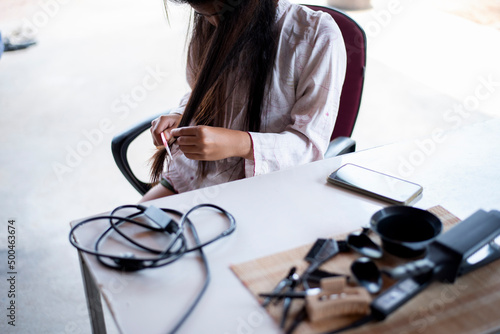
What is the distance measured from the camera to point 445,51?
365 centimetres

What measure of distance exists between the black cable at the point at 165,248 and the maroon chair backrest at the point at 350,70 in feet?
1.84

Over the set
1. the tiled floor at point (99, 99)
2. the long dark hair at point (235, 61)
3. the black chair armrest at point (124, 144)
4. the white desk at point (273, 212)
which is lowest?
the tiled floor at point (99, 99)

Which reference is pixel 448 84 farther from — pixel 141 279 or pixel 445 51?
pixel 141 279

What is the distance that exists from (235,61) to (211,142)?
0.23 meters

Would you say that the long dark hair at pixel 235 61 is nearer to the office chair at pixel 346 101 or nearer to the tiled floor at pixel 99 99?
the office chair at pixel 346 101

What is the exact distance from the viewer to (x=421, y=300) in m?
0.69

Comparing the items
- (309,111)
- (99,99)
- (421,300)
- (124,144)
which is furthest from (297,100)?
(99,99)

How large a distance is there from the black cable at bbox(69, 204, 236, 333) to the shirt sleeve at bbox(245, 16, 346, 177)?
24 centimetres

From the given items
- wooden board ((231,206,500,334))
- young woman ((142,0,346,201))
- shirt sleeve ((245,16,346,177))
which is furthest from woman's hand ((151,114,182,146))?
wooden board ((231,206,500,334))

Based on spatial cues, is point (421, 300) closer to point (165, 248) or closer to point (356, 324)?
point (356, 324)

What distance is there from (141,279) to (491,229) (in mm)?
508

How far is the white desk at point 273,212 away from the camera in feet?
2.27

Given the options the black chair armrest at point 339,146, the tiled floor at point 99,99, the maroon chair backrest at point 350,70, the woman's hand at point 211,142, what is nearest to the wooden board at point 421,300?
the woman's hand at point 211,142

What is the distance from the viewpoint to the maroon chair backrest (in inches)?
49.7
